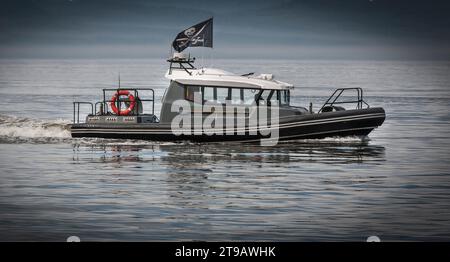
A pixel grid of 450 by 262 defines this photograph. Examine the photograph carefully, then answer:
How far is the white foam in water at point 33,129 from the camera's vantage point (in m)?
37.9

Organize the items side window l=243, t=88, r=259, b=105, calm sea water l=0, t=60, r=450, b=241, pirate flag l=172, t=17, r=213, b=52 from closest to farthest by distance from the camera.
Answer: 1. calm sea water l=0, t=60, r=450, b=241
2. side window l=243, t=88, r=259, b=105
3. pirate flag l=172, t=17, r=213, b=52

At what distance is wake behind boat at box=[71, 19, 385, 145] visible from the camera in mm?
34156

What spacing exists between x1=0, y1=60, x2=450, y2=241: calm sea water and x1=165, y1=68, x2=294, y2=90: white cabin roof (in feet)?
6.94

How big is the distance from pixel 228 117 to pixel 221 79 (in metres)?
1.43

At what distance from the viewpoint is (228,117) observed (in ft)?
113

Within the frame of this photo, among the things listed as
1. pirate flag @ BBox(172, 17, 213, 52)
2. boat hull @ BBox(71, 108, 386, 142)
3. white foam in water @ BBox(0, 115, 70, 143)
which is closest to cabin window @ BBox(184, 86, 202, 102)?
boat hull @ BBox(71, 108, 386, 142)

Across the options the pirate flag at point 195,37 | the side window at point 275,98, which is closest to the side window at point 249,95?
the side window at point 275,98

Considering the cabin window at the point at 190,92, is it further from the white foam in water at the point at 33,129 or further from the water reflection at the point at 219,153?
the white foam in water at the point at 33,129

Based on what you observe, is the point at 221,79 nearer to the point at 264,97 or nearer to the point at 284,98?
the point at 264,97

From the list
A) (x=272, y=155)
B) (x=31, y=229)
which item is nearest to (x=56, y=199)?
(x=31, y=229)

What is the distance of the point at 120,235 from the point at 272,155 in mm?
13159

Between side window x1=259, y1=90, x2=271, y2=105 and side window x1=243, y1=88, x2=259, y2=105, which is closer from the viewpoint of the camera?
side window x1=259, y1=90, x2=271, y2=105

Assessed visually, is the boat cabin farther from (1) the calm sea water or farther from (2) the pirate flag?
(1) the calm sea water

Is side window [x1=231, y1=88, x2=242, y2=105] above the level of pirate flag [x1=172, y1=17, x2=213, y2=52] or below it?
below
